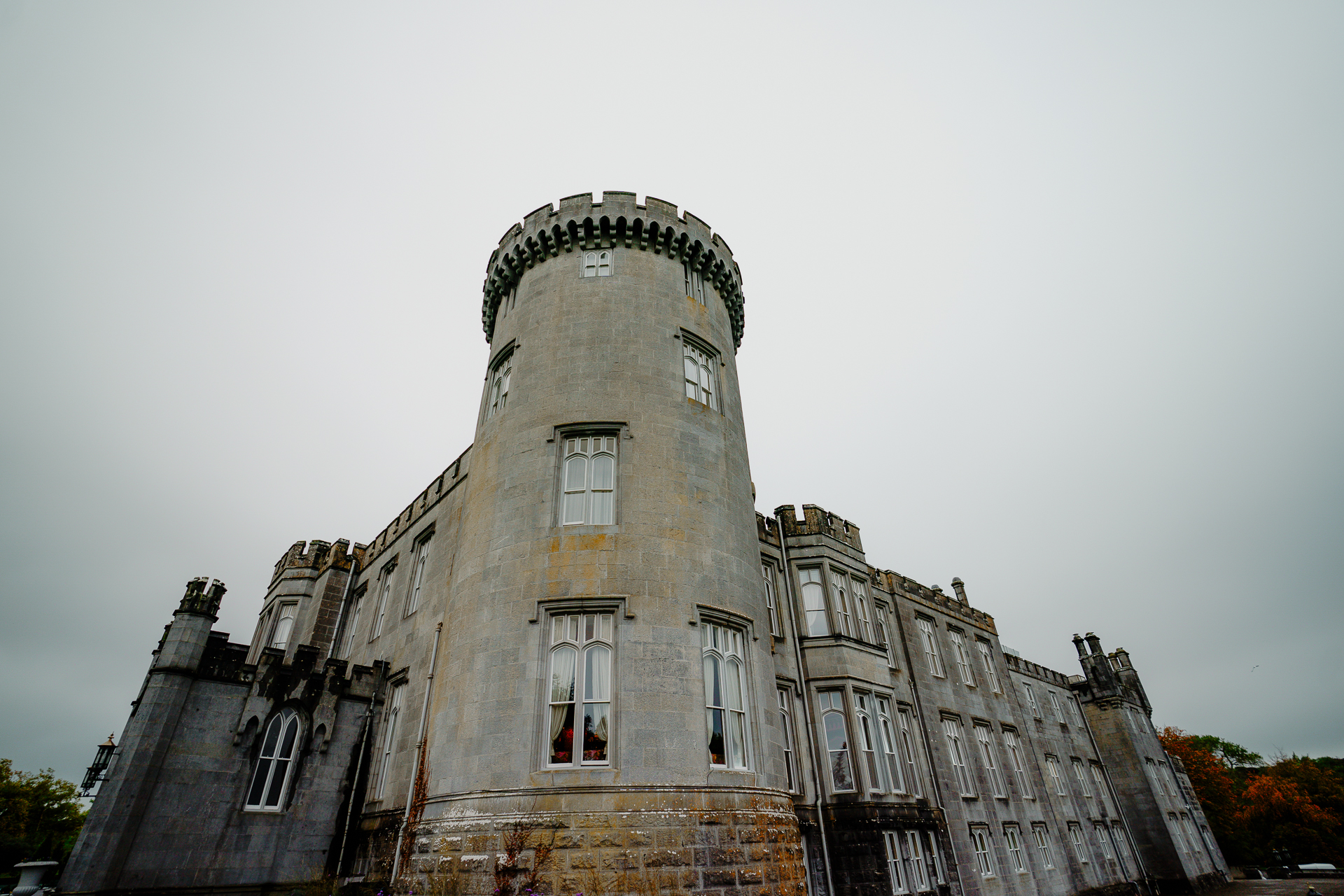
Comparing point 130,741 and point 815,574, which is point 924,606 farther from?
point 130,741

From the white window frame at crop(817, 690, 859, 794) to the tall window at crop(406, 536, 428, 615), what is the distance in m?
12.8

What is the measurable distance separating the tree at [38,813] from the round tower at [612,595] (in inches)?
1987

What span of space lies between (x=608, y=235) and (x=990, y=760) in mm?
25799

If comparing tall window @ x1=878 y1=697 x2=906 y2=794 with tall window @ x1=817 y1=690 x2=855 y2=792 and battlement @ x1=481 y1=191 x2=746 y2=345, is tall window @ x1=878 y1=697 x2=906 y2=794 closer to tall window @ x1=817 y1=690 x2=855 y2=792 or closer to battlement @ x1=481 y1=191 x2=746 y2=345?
tall window @ x1=817 y1=690 x2=855 y2=792

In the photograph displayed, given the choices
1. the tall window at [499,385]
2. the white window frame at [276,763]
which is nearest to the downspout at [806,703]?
the tall window at [499,385]

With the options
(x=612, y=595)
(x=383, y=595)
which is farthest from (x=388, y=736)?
(x=612, y=595)

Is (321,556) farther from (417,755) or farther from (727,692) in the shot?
(727,692)

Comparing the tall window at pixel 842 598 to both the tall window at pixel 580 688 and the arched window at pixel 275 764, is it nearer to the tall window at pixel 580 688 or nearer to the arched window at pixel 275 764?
the tall window at pixel 580 688

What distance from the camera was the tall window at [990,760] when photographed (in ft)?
84.1

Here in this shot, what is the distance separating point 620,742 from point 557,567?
3.57 m

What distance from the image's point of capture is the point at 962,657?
28.8 meters

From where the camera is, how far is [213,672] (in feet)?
50.5

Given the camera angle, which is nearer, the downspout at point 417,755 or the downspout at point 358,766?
the downspout at point 417,755

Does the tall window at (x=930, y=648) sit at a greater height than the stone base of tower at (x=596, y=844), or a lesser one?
greater
